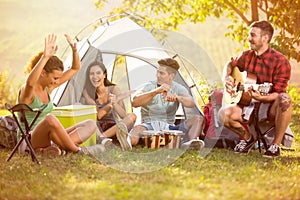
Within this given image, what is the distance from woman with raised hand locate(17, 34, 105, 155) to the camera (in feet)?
12.8

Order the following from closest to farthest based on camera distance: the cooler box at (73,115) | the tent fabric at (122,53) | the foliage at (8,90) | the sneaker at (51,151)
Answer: the sneaker at (51,151)
the cooler box at (73,115)
the tent fabric at (122,53)
the foliage at (8,90)

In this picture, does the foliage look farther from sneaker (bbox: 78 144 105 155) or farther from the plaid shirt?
the plaid shirt

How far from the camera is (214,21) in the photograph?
1532 cm

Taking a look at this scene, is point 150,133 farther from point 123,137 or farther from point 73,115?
point 73,115

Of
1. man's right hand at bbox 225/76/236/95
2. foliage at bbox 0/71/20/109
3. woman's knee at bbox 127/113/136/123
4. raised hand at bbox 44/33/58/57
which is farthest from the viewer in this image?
foliage at bbox 0/71/20/109

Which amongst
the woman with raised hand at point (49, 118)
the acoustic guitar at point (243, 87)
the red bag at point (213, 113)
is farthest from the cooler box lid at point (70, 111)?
the acoustic guitar at point (243, 87)

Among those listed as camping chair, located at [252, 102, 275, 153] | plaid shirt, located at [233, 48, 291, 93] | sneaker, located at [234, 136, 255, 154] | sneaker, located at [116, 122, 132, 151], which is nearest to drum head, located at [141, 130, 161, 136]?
sneaker, located at [116, 122, 132, 151]

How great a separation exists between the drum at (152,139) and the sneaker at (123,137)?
0.49 ft

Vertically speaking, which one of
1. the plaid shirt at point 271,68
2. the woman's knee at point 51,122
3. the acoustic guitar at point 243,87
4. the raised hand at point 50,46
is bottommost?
the woman's knee at point 51,122

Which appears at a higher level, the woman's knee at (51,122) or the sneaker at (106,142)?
the woman's knee at (51,122)

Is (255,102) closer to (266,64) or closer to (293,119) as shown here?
(266,64)

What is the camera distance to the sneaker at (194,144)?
178 inches

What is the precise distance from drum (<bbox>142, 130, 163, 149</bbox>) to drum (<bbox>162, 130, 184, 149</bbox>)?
42 millimetres

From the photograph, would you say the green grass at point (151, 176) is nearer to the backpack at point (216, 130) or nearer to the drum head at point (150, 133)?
the drum head at point (150, 133)
